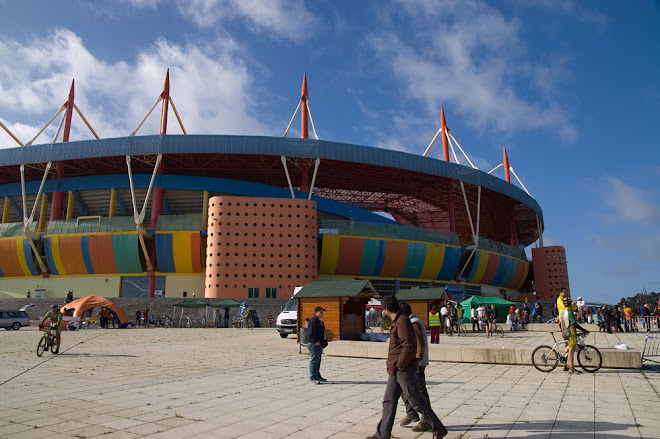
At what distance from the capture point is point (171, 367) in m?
11.1

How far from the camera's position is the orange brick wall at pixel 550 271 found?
52969mm

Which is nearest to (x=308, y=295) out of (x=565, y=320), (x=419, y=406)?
(x=565, y=320)

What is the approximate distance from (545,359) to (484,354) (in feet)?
6.33

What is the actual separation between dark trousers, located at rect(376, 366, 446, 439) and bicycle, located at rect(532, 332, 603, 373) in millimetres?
5751

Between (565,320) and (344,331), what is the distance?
8379 millimetres

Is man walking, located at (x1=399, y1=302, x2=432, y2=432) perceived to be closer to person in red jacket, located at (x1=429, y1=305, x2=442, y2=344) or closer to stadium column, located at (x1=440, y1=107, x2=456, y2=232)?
person in red jacket, located at (x1=429, y1=305, x2=442, y2=344)

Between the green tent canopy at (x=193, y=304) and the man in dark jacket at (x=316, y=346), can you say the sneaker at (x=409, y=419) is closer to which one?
the man in dark jacket at (x=316, y=346)

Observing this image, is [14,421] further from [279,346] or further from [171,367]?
[279,346]

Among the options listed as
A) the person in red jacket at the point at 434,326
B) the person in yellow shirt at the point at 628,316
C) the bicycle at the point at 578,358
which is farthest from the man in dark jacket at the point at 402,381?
the person in yellow shirt at the point at 628,316

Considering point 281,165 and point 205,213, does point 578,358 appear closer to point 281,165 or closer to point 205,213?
point 205,213

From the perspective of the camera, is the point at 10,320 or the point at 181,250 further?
the point at 181,250

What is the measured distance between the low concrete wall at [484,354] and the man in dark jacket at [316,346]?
4.33m

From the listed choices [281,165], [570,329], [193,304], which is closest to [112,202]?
[281,165]

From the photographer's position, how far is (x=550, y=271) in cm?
5350
